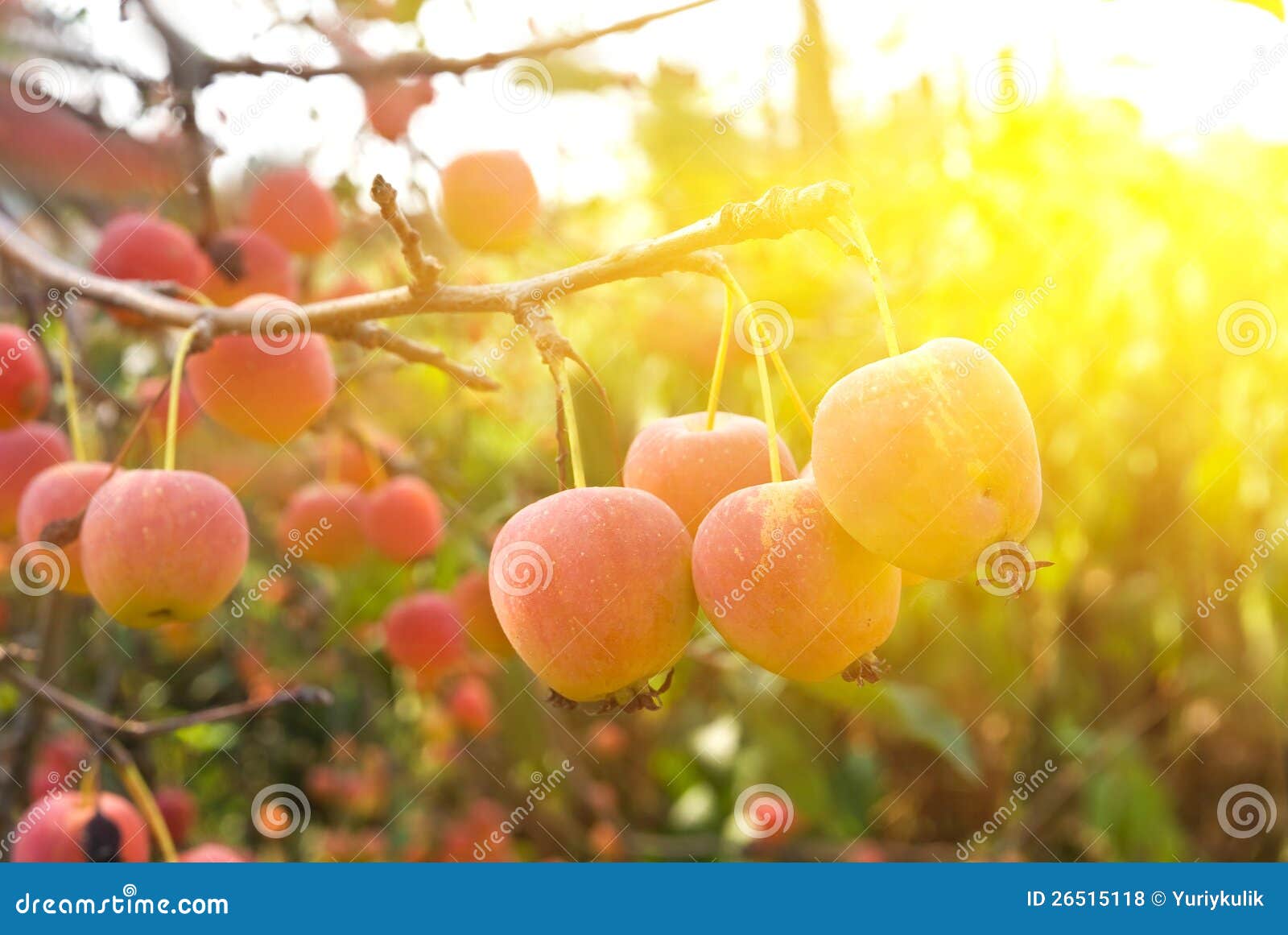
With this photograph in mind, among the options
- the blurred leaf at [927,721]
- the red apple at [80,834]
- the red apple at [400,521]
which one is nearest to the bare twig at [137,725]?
the red apple at [80,834]

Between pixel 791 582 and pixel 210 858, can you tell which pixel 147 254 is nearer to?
pixel 210 858

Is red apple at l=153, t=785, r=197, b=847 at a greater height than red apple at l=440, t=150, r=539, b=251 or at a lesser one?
lesser

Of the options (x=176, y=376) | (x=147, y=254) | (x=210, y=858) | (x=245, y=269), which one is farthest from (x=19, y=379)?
(x=210, y=858)

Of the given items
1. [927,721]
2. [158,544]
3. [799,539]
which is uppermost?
[799,539]

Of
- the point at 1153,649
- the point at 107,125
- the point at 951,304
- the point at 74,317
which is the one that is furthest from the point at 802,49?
the point at 1153,649

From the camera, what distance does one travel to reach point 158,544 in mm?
1032

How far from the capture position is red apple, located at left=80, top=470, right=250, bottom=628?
103cm

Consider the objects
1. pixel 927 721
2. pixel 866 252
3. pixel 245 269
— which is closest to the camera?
pixel 866 252

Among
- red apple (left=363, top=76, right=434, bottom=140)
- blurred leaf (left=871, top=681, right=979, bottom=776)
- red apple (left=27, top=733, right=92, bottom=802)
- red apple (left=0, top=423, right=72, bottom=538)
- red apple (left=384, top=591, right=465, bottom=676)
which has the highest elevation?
red apple (left=363, top=76, right=434, bottom=140)

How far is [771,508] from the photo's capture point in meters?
0.77

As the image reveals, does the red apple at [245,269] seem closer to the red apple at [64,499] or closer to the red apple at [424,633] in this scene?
the red apple at [64,499]

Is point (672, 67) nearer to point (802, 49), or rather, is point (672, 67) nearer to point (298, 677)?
point (802, 49)

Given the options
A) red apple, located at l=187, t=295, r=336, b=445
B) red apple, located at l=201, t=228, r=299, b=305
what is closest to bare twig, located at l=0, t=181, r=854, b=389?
red apple, located at l=187, t=295, r=336, b=445

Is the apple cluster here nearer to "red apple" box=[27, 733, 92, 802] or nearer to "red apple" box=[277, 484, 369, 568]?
"red apple" box=[277, 484, 369, 568]
